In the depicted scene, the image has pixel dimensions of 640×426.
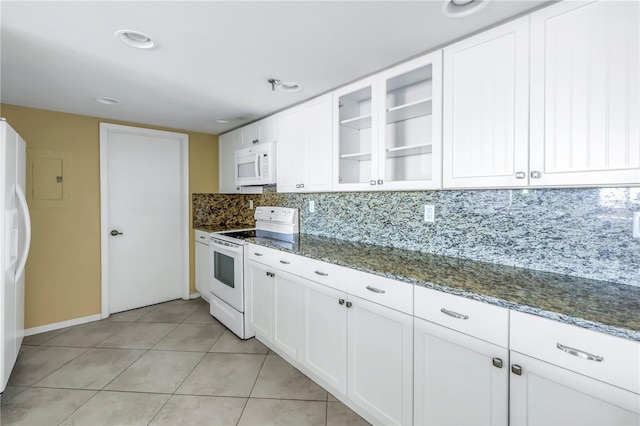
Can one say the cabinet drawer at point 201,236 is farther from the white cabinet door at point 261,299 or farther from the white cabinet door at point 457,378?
the white cabinet door at point 457,378

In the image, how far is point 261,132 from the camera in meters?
3.24

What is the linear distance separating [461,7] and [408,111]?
0.67 m

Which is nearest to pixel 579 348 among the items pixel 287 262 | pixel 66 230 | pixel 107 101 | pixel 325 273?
pixel 325 273

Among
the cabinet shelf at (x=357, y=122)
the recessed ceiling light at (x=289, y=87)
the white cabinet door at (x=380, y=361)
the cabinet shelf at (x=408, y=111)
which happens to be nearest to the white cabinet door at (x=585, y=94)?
the cabinet shelf at (x=408, y=111)

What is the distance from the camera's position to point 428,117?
6.82 feet

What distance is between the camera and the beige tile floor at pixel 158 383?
186cm

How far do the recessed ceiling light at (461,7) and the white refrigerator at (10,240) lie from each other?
2.52 m

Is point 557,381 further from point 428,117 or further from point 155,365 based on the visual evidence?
point 155,365

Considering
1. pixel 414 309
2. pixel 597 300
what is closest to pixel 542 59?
pixel 597 300

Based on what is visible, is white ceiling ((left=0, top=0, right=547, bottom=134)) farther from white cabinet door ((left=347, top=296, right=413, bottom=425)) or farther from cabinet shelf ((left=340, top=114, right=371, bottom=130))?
white cabinet door ((left=347, top=296, right=413, bottom=425))

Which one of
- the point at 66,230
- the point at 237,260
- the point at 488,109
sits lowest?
the point at 237,260

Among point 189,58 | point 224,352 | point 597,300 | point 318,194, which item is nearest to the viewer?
point 597,300

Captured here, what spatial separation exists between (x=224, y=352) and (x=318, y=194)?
5.48 feet

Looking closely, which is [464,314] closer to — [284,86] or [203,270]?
[284,86]
